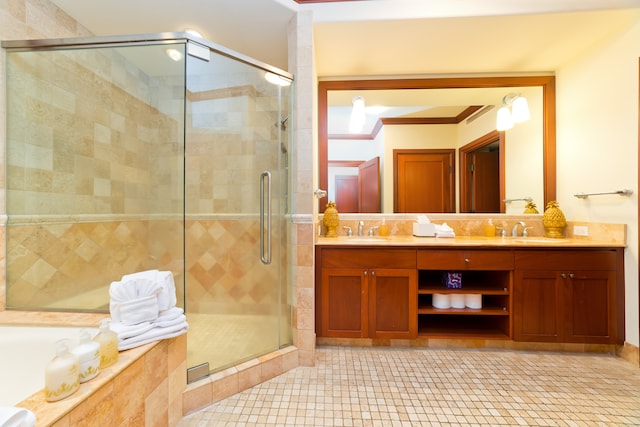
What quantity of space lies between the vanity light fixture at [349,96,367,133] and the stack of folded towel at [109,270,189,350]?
1.96 metres

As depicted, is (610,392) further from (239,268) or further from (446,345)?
(239,268)

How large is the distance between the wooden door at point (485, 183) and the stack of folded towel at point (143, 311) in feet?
8.08

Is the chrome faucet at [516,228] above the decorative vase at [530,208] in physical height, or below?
below

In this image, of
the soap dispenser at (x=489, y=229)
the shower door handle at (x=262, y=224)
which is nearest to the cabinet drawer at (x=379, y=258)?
the shower door handle at (x=262, y=224)

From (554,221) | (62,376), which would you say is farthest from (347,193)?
(62,376)

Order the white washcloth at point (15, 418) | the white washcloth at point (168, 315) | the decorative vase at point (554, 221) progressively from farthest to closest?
the decorative vase at point (554, 221)
the white washcloth at point (168, 315)
the white washcloth at point (15, 418)

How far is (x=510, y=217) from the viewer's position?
2.43 meters

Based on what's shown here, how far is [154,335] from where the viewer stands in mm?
1156

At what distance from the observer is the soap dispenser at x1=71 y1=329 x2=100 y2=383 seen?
879 mm

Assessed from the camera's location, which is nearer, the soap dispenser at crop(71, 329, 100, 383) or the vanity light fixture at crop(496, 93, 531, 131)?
the soap dispenser at crop(71, 329, 100, 383)

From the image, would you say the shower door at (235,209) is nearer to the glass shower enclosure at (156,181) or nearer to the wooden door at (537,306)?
the glass shower enclosure at (156,181)

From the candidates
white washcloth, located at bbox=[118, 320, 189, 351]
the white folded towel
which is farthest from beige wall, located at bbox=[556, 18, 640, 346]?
the white folded towel

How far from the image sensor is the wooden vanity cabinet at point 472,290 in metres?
1.93

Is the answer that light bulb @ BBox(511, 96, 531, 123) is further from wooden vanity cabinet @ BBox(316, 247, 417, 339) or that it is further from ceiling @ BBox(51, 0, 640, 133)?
wooden vanity cabinet @ BBox(316, 247, 417, 339)
